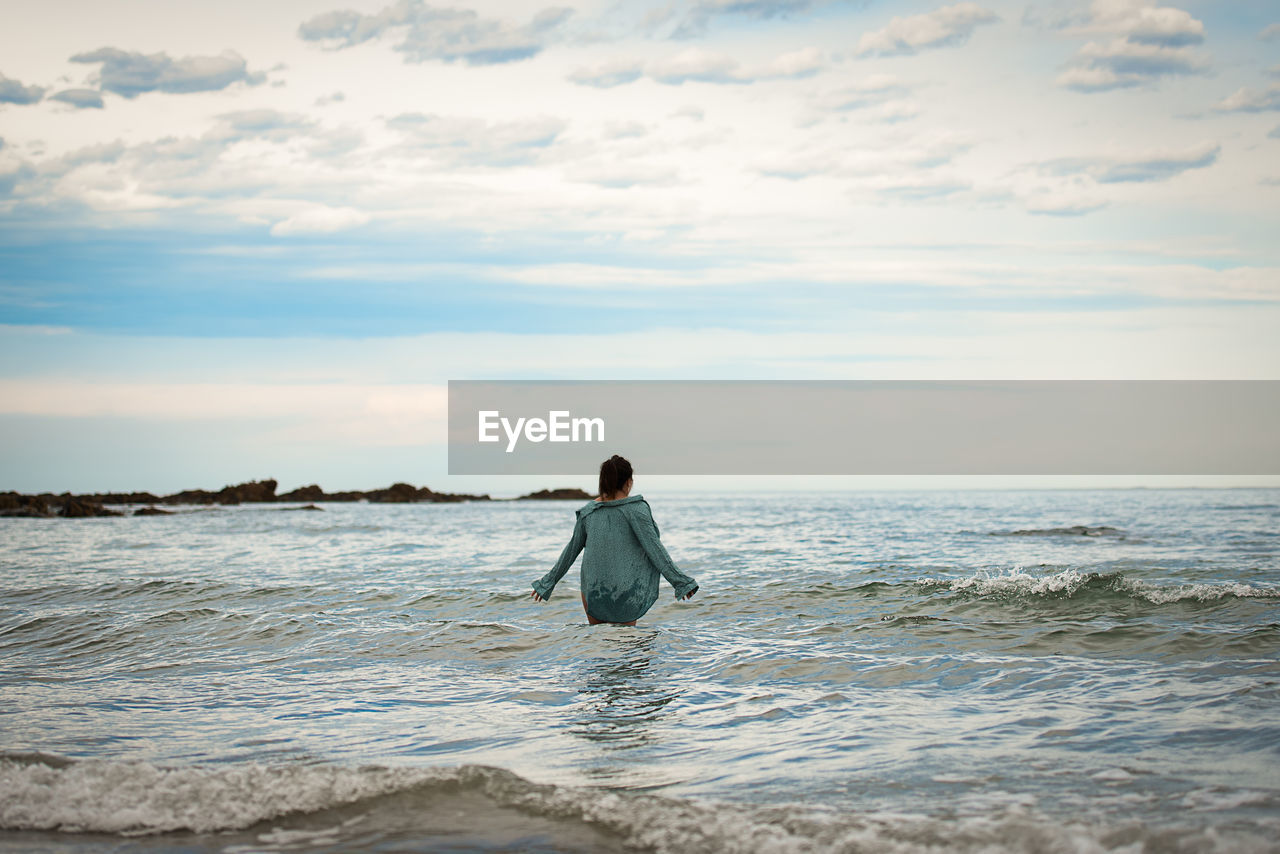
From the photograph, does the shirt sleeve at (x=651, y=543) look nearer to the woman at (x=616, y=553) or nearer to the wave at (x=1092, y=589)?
the woman at (x=616, y=553)

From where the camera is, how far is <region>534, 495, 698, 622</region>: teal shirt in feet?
27.9

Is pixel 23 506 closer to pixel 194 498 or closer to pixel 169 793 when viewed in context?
pixel 194 498

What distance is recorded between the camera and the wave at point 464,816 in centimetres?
378

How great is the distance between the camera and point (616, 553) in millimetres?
8617

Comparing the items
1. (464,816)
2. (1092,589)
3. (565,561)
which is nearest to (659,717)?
(464,816)

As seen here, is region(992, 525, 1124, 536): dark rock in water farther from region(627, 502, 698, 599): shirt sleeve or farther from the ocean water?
region(627, 502, 698, 599): shirt sleeve

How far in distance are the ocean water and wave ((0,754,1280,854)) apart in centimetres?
2

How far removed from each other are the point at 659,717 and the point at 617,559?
2.69m

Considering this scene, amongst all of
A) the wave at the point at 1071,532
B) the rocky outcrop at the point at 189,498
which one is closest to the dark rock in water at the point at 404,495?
the rocky outcrop at the point at 189,498

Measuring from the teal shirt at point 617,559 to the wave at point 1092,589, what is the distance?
196 inches

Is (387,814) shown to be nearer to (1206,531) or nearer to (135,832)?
(135,832)

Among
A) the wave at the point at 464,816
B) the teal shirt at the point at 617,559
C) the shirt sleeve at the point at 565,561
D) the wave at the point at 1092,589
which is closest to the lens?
the wave at the point at 464,816

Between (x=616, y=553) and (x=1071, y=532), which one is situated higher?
(x=616, y=553)

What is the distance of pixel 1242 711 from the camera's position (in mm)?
5781
